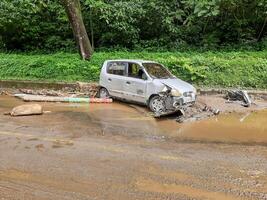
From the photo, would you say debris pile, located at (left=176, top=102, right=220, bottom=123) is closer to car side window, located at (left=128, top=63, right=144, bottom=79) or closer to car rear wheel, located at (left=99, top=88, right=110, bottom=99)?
car side window, located at (left=128, top=63, right=144, bottom=79)

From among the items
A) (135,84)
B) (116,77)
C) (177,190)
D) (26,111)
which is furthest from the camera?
(116,77)

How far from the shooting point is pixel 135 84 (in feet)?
47.4

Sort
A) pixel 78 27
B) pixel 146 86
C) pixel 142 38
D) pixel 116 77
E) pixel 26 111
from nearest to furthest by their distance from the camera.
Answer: pixel 26 111, pixel 146 86, pixel 116 77, pixel 78 27, pixel 142 38

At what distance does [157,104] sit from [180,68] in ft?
14.5

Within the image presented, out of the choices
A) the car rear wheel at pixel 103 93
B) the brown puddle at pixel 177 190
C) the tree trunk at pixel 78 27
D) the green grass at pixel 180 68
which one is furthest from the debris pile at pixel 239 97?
the brown puddle at pixel 177 190

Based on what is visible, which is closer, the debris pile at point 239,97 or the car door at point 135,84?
the car door at point 135,84

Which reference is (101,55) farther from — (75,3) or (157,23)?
(157,23)

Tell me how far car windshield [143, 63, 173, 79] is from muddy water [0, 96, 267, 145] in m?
1.19

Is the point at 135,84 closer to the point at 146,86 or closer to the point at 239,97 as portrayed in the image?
the point at 146,86

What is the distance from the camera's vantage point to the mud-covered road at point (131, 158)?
643 cm

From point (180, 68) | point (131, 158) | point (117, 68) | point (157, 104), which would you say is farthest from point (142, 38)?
point (131, 158)

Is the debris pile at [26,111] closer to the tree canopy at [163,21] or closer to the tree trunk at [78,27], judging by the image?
the tree trunk at [78,27]

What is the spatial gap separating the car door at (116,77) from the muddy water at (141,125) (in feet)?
3.48

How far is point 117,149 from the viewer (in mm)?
8836
